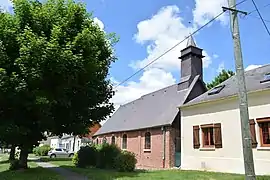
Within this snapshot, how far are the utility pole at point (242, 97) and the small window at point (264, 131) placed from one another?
391 inches

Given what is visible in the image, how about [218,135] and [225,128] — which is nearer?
[225,128]

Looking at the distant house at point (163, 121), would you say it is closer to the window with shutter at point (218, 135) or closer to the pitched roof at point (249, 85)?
the pitched roof at point (249, 85)

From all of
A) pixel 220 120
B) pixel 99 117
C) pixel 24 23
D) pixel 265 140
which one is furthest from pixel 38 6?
pixel 265 140

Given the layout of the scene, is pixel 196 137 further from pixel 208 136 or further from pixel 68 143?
pixel 68 143

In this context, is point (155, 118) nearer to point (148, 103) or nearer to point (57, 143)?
point (148, 103)

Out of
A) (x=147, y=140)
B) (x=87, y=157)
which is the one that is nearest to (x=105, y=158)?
(x=87, y=157)

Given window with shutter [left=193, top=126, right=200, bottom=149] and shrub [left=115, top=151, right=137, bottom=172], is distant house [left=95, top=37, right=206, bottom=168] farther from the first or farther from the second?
shrub [left=115, top=151, right=137, bottom=172]

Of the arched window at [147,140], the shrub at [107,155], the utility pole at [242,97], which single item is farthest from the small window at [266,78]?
the arched window at [147,140]

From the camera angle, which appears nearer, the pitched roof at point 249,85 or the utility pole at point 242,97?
the utility pole at point 242,97

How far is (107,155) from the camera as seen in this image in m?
20.9

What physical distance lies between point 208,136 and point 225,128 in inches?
69.8

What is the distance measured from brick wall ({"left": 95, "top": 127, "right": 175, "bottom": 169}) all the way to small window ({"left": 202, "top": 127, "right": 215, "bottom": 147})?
3.98m

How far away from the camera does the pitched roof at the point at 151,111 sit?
25359 mm

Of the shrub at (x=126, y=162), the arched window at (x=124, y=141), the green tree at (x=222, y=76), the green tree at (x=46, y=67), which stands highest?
the green tree at (x=222, y=76)
